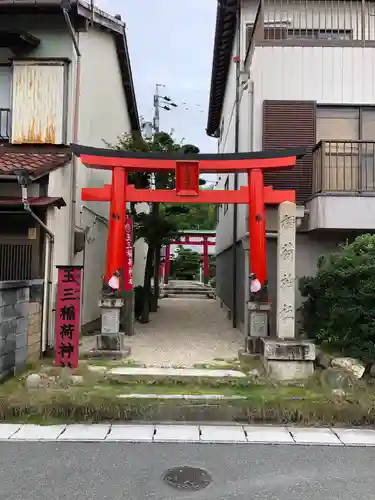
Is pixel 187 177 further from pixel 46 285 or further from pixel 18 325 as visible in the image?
pixel 18 325

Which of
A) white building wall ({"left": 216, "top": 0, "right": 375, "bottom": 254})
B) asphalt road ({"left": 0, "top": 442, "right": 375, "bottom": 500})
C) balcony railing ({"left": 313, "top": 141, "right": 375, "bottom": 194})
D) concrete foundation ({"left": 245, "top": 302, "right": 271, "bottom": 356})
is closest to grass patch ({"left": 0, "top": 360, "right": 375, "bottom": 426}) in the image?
asphalt road ({"left": 0, "top": 442, "right": 375, "bottom": 500})

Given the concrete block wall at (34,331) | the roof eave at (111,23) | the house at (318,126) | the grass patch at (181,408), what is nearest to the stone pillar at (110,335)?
the concrete block wall at (34,331)

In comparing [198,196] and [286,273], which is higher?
[198,196]

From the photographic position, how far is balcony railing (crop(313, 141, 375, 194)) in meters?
10.7

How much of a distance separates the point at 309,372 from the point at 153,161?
5.47 meters

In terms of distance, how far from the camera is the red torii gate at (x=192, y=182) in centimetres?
1010

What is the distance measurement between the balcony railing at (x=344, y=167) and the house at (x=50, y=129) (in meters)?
5.84

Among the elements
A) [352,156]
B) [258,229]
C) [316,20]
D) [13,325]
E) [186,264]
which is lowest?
[13,325]

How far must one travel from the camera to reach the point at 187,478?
4.72m

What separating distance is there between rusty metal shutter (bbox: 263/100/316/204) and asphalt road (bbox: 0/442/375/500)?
7122mm

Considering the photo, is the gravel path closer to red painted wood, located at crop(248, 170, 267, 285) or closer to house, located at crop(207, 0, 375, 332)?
house, located at crop(207, 0, 375, 332)

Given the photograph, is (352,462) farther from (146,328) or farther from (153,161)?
(146,328)

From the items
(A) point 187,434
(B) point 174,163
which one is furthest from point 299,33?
(A) point 187,434

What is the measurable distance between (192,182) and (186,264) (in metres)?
34.5
